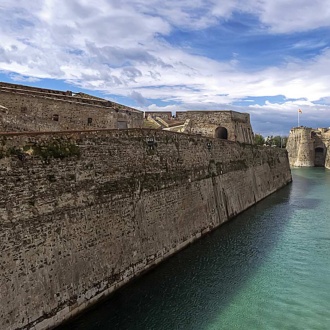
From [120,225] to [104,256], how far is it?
126 centimetres

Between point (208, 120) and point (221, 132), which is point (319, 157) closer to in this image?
point (221, 132)

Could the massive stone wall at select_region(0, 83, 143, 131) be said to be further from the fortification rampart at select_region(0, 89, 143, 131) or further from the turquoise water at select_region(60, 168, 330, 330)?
the turquoise water at select_region(60, 168, 330, 330)

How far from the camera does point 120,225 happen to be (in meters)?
11.7

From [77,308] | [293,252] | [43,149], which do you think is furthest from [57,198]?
[293,252]

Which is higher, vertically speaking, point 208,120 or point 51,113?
point 208,120

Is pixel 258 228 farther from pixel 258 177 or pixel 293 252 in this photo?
pixel 258 177

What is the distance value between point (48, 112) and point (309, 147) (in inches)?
2670

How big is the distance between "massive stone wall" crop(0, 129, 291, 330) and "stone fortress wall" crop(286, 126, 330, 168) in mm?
61906

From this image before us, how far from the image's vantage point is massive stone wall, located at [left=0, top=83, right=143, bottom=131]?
1236 centimetres

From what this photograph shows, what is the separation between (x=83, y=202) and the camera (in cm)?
1037

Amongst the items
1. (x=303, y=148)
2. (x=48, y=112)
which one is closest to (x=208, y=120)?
(x=48, y=112)

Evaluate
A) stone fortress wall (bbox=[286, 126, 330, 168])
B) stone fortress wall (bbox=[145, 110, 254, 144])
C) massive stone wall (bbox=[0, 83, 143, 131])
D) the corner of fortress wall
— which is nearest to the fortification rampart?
massive stone wall (bbox=[0, 83, 143, 131])

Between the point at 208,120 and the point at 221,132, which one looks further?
the point at 221,132

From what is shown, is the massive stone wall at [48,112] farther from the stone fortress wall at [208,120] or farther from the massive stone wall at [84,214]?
the stone fortress wall at [208,120]
